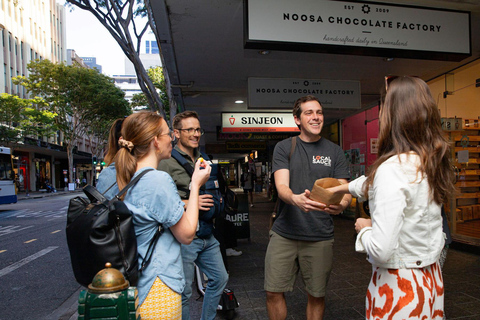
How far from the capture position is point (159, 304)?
1.62 m

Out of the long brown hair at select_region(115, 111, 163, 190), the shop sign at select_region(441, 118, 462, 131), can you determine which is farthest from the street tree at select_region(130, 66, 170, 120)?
the long brown hair at select_region(115, 111, 163, 190)

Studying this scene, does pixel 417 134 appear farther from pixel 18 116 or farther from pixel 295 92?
pixel 18 116

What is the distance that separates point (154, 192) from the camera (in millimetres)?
1629

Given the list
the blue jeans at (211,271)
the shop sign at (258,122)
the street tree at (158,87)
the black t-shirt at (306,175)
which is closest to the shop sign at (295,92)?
the shop sign at (258,122)

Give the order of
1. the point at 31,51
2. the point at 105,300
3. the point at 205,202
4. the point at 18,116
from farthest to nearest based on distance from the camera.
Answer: the point at 31,51, the point at 18,116, the point at 205,202, the point at 105,300

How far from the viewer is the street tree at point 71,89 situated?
2614cm

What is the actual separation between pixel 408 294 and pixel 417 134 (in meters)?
0.68

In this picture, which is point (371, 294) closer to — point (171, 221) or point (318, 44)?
point (171, 221)

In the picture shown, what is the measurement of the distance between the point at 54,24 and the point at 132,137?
51.1 m

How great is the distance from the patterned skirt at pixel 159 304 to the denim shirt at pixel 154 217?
21 millimetres

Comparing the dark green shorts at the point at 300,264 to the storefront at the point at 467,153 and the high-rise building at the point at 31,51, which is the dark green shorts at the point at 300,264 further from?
the high-rise building at the point at 31,51

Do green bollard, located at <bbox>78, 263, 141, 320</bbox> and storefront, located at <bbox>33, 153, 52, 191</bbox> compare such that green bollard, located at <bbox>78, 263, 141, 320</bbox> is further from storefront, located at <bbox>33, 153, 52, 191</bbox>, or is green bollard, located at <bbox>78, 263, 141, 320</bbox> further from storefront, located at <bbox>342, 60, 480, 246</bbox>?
storefront, located at <bbox>33, 153, 52, 191</bbox>

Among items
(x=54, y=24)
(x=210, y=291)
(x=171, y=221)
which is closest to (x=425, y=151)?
(x=171, y=221)

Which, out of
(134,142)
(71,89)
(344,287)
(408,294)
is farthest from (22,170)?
(408,294)
